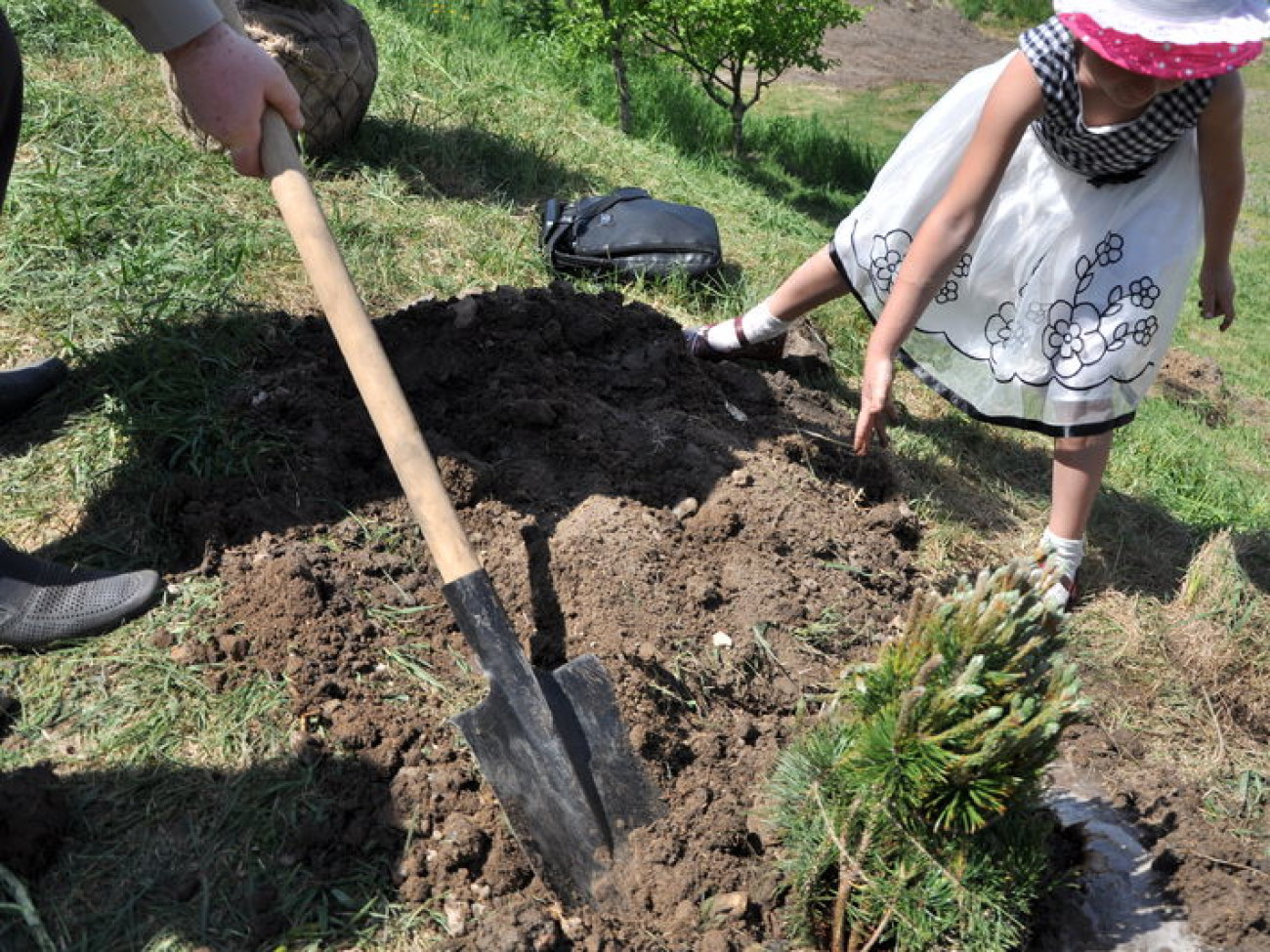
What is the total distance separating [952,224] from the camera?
8.40 ft

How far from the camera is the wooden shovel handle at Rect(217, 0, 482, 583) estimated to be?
6.97 feet

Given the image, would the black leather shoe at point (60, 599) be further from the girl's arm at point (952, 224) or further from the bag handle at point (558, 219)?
the bag handle at point (558, 219)

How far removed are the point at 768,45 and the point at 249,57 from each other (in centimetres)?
710

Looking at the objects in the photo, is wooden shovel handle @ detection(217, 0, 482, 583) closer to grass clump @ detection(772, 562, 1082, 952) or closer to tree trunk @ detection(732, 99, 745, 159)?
grass clump @ detection(772, 562, 1082, 952)

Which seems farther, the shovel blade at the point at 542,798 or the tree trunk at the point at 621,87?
the tree trunk at the point at 621,87

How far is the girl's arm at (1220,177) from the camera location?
98.6 inches

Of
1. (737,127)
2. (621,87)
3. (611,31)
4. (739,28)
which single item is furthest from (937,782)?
(737,127)

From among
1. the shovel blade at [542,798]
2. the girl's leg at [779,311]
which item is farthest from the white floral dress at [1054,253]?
the shovel blade at [542,798]

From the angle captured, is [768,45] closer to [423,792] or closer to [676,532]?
[676,532]

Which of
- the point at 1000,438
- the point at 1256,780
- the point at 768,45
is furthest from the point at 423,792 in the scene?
the point at 768,45

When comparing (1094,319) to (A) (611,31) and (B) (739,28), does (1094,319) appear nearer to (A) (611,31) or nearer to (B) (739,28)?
(A) (611,31)

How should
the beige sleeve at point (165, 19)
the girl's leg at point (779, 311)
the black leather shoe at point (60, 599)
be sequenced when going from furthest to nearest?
the girl's leg at point (779, 311), the black leather shoe at point (60, 599), the beige sleeve at point (165, 19)

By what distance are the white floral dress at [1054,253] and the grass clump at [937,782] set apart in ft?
4.38

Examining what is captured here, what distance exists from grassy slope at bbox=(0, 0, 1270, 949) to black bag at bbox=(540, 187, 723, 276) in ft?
0.35
